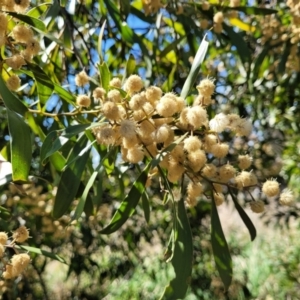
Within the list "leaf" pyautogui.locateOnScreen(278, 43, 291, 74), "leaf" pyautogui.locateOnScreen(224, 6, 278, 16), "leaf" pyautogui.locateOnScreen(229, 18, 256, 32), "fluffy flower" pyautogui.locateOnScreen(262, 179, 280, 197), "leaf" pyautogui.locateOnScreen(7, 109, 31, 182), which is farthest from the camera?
"leaf" pyautogui.locateOnScreen(278, 43, 291, 74)

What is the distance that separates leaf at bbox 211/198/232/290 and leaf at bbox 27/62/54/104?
0.50 metres

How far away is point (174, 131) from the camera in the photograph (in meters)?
1.02

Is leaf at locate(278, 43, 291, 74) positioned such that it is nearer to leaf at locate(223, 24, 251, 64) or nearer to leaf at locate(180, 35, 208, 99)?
leaf at locate(223, 24, 251, 64)

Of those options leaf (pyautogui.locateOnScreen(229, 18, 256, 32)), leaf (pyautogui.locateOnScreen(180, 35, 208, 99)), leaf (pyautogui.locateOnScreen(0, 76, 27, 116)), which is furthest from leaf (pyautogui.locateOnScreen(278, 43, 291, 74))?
leaf (pyautogui.locateOnScreen(0, 76, 27, 116))

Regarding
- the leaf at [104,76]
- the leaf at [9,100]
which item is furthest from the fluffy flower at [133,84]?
the leaf at [9,100]

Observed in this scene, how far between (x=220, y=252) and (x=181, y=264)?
13 cm

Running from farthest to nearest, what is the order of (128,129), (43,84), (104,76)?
(43,84) → (104,76) → (128,129)

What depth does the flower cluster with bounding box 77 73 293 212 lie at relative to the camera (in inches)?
36.7

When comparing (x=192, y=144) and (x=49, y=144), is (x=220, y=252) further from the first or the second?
(x=49, y=144)

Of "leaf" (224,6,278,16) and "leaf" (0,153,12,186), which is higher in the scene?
"leaf" (224,6,278,16)

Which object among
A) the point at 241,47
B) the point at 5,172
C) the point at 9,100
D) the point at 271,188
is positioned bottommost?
the point at 271,188

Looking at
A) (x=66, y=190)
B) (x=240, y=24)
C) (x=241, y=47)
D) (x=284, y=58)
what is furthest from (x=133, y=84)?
(x=284, y=58)

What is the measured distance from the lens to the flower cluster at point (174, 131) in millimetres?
932

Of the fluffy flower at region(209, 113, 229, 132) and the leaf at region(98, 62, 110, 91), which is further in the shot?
the leaf at region(98, 62, 110, 91)
